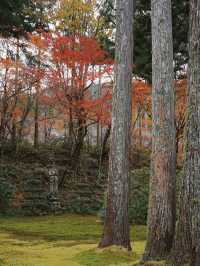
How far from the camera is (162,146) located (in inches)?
333

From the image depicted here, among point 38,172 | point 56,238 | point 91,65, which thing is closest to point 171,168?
point 56,238

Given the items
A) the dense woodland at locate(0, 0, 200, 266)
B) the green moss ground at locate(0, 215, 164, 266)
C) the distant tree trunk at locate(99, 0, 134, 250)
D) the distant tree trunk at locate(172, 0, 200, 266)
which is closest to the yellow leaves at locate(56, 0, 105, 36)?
the dense woodland at locate(0, 0, 200, 266)

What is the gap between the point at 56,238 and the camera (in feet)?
46.2

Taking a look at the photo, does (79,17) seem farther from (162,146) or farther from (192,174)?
(192,174)

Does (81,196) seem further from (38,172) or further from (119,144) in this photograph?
(119,144)

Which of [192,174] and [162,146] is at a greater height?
[162,146]

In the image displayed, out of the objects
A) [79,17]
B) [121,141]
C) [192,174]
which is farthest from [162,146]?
[79,17]

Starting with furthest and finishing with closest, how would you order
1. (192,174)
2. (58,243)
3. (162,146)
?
(58,243)
(162,146)
(192,174)

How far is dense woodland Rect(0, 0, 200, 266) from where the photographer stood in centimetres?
820

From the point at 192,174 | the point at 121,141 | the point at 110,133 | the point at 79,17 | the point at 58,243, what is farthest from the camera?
the point at 79,17

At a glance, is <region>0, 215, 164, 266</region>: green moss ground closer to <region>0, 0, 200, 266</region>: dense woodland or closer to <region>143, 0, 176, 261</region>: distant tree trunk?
<region>0, 0, 200, 266</region>: dense woodland

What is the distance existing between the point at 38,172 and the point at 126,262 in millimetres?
16212

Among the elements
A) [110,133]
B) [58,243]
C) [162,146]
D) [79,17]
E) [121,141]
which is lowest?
[58,243]

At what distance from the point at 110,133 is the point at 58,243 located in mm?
3594
